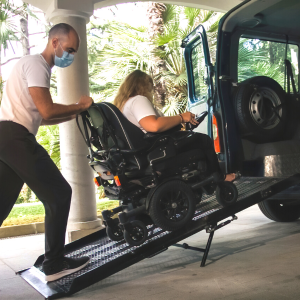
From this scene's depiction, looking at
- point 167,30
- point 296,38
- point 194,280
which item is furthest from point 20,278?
point 167,30

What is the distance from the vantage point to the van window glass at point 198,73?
15.8ft

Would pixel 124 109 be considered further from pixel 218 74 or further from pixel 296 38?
pixel 296 38

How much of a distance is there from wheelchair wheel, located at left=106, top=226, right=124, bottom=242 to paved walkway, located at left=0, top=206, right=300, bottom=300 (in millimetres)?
284

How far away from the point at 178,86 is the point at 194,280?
8.39 meters

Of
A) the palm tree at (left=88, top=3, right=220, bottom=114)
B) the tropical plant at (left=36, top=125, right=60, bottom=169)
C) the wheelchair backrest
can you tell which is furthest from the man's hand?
the palm tree at (left=88, top=3, right=220, bottom=114)

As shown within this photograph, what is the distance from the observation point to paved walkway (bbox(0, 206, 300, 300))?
266cm

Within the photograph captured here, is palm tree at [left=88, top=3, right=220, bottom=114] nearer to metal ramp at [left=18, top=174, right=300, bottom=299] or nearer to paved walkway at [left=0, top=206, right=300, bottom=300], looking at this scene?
paved walkway at [left=0, top=206, right=300, bottom=300]

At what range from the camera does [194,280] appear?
116 inches

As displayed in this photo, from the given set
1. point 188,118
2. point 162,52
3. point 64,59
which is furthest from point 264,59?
point 162,52

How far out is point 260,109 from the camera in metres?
3.99

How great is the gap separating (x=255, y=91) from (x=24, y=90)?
225 centimetres

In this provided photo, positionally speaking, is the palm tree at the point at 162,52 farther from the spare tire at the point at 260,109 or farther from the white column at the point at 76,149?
the spare tire at the point at 260,109

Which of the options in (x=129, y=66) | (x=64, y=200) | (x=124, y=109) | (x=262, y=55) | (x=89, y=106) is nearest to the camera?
(x=64, y=200)

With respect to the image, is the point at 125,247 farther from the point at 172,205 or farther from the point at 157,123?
the point at 157,123
